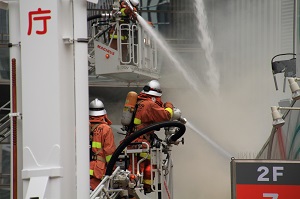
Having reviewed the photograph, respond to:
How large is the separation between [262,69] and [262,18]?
1120mm

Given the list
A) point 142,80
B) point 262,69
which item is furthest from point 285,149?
point 262,69

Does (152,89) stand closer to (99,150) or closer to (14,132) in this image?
(99,150)

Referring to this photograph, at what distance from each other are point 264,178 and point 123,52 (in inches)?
184

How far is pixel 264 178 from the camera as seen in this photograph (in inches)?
242

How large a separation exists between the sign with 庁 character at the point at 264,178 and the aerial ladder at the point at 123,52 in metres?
4.10

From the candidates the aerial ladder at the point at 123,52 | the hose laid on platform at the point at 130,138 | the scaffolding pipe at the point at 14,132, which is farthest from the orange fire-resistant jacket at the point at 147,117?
the scaffolding pipe at the point at 14,132

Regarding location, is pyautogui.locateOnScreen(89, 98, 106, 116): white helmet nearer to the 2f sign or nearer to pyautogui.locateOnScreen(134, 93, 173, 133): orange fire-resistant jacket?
pyautogui.locateOnScreen(134, 93, 173, 133): orange fire-resistant jacket

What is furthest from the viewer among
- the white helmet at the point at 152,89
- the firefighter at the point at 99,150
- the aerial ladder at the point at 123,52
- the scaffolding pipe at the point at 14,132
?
the aerial ladder at the point at 123,52

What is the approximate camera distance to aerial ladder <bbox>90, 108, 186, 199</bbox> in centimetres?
829

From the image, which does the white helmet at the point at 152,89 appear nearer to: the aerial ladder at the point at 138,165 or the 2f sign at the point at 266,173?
the aerial ladder at the point at 138,165

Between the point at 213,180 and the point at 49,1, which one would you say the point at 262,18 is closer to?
the point at 213,180

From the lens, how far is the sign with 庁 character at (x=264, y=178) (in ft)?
20.2

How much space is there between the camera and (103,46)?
34.0 feet

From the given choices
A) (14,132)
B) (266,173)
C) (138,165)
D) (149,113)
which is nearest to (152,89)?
(149,113)
